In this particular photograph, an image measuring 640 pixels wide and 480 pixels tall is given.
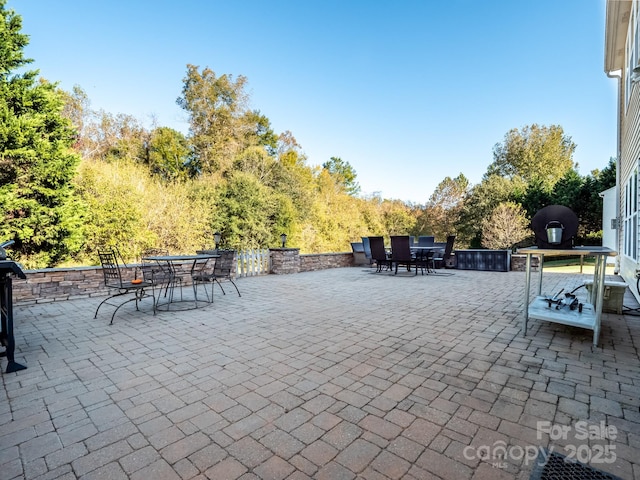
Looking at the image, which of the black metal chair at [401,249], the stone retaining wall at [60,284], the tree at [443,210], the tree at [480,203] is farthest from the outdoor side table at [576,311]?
the tree at [443,210]

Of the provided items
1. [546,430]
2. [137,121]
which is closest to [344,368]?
[546,430]

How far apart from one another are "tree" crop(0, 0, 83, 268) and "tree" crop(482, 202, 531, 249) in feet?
58.4

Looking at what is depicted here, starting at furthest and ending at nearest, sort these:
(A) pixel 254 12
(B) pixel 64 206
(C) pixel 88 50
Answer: (C) pixel 88 50 < (A) pixel 254 12 < (B) pixel 64 206

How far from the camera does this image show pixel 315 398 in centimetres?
207

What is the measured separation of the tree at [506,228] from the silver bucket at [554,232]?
15.0 m

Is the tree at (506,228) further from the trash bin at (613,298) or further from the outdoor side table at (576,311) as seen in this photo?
the outdoor side table at (576,311)

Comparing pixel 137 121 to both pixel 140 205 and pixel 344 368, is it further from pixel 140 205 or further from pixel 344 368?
pixel 344 368

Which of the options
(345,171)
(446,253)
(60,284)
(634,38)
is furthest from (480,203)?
(60,284)

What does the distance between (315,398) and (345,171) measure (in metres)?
30.8

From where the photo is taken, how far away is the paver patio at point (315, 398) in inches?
58.4

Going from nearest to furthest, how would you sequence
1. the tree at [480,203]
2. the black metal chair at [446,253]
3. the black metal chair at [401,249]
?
the black metal chair at [401,249] < the black metal chair at [446,253] < the tree at [480,203]

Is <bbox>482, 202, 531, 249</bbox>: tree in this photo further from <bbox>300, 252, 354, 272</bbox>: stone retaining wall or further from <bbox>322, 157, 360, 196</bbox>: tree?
<bbox>322, 157, 360, 196</bbox>: tree

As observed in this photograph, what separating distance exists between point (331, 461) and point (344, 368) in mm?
1083

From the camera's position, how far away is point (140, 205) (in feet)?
31.1
